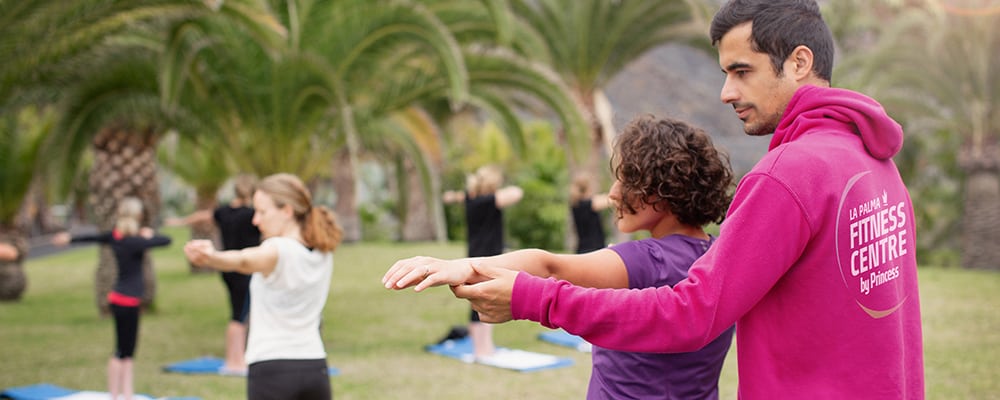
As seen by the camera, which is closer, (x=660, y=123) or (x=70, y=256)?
(x=660, y=123)

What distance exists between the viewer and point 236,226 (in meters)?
8.07

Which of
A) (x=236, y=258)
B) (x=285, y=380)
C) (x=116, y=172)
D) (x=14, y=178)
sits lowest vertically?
(x=285, y=380)

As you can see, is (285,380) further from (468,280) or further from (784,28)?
(784,28)

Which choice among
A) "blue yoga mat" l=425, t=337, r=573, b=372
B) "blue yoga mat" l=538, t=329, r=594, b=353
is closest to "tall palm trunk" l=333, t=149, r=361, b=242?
"blue yoga mat" l=538, t=329, r=594, b=353

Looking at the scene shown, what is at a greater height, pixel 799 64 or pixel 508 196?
pixel 508 196

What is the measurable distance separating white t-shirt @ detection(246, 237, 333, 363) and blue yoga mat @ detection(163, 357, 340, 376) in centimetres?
407

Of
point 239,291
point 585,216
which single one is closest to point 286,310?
point 239,291

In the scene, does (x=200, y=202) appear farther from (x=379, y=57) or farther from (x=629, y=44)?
(x=379, y=57)

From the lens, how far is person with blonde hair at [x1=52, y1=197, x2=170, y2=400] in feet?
21.6

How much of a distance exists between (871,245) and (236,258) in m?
2.91

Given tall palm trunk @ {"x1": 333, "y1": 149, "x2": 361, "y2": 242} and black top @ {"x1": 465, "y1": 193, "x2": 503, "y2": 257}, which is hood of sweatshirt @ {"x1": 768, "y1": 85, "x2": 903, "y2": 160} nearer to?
black top @ {"x1": 465, "y1": 193, "x2": 503, "y2": 257}

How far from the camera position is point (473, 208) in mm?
8562

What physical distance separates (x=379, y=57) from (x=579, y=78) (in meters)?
7.46

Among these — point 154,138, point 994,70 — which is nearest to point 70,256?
Result: point 154,138
